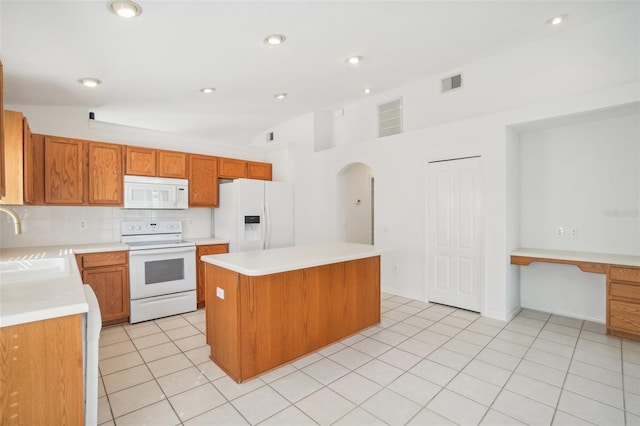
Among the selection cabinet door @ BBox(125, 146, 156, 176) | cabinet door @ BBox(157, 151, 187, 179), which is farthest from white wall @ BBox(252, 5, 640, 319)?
cabinet door @ BBox(125, 146, 156, 176)

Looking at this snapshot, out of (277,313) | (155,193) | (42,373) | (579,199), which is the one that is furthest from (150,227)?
(579,199)

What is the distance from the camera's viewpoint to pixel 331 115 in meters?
5.77

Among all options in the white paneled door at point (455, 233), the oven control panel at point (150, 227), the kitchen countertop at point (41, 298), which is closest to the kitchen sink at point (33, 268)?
the kitchen countertop at point (41, 298)

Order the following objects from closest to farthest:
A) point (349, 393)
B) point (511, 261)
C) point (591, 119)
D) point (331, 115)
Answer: point (349, 393) → point (591, 119) → point (511, 261) → point (331, 115)

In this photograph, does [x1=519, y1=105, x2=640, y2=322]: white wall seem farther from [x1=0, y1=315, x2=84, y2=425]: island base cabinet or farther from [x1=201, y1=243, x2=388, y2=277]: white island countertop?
[x1=0, y1=315, x2=84, y2=425]: island base cabinet

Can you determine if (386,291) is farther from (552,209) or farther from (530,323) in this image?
(552,209)

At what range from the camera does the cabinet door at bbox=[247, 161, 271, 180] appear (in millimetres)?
5359

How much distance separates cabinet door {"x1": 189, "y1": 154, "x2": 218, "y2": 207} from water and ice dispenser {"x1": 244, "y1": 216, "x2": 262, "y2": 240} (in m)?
0.64

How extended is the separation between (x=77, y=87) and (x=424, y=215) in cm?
449

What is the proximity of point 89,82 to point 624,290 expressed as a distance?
5.89 meters

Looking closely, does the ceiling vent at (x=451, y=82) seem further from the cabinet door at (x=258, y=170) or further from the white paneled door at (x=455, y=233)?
the cabinet door at (x=258, y=170)

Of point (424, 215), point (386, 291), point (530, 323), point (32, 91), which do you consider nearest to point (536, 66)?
point (424, 215)

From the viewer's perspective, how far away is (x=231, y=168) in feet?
16.6

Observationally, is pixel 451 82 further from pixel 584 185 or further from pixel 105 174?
pixel 105 174
